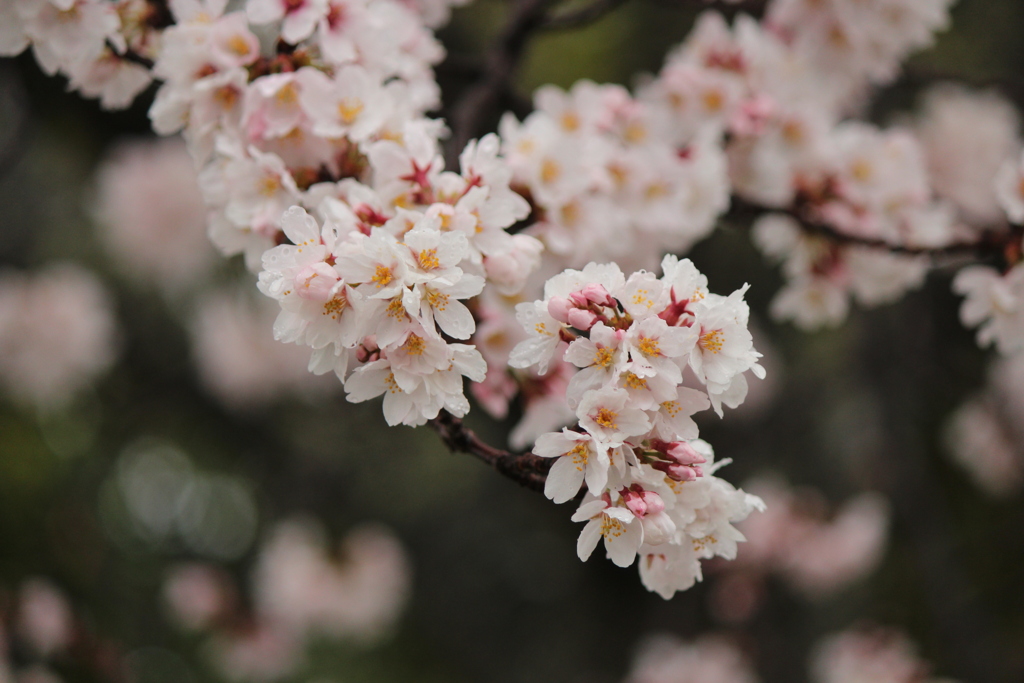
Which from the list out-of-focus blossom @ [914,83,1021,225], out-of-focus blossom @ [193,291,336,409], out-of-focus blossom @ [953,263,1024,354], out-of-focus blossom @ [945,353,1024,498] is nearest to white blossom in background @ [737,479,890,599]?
out-of-focus blossom @ [945,353,1024,498]

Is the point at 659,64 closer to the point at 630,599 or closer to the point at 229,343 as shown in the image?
the point at 229,343

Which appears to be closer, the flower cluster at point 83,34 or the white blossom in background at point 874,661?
the flower cluster at point 83,34

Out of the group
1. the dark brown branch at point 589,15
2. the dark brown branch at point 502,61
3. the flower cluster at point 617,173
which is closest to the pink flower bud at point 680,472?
the flower cluster at point 617,173

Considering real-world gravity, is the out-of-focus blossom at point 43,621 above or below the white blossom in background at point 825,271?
below

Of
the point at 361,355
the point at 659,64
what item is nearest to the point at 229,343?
the point at 659,64

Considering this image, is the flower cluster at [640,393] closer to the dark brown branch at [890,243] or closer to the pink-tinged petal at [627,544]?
the pink-tinged petal at [627,544]
